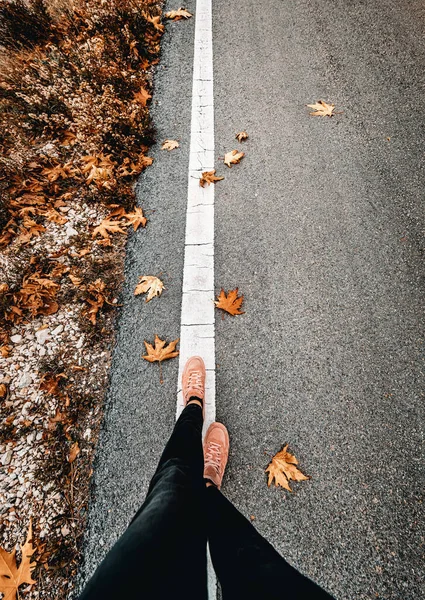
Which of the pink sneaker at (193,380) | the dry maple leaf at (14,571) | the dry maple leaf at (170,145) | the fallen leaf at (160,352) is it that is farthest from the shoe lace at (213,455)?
the dry maple leaf at (170,145)

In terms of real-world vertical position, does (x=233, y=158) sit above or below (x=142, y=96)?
below

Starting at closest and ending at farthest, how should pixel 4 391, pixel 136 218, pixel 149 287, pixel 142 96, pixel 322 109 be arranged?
pixel 4 391 < pixel 149 287 < pixel 136 218 < pixel 322 109 < pixel 142 96

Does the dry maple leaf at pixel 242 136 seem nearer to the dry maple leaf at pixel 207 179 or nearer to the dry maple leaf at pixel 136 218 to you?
the dry maple leaf at pixel 207 179

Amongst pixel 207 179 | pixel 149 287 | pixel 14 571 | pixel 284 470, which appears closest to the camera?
pixel 14 571

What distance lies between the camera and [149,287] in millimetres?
2299

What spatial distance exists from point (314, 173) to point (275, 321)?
1.48m

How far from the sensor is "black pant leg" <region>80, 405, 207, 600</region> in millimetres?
951

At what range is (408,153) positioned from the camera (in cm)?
274

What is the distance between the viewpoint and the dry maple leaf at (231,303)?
2.20 m

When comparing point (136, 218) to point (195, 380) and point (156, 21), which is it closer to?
point (195, 380)

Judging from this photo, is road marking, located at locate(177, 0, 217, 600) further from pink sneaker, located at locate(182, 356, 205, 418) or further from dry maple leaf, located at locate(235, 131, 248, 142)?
dry maple leaf, located at locate(235, 131, 248, 142)

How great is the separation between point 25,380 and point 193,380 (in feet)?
3.81

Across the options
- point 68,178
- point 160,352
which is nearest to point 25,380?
point 160,352

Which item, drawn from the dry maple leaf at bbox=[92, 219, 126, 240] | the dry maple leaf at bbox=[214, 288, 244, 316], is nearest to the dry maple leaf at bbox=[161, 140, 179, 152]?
the dry maple leaf at bbox=[92, 219, 126, 240]
